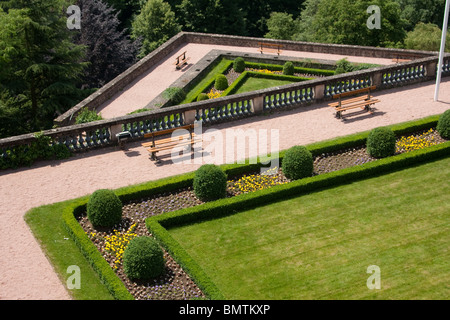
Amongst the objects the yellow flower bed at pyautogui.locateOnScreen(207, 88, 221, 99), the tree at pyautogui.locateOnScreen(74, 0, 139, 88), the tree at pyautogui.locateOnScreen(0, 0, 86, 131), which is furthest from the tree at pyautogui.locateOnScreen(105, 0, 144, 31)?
the yellow flower bed at pyautogui.locateOnScreen(207, 88, 221, 99)

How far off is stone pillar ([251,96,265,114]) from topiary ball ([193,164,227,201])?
7.40 m

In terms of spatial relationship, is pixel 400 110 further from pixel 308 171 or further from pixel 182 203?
pixel 182 203

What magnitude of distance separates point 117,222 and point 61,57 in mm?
20067

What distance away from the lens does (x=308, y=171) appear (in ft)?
72.3

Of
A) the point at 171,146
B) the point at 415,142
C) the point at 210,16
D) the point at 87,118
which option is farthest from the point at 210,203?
the point at 210,16

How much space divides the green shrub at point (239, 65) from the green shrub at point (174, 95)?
4.69 meters

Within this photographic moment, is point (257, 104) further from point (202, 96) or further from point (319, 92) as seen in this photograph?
point (202, 96)

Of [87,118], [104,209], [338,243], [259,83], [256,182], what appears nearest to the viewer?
[338,243]

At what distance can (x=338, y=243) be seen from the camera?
61.2 ft

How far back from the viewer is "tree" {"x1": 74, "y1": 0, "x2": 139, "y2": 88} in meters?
48.9

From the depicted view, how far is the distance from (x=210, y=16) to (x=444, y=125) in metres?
43.2

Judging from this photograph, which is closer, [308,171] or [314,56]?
[308,171]

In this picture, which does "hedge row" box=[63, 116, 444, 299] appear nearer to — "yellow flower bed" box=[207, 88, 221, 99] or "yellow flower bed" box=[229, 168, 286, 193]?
"yellow flower bed" box=[229, 168, 286, 193]

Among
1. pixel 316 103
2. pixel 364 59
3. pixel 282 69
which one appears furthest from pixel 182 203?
pixel 364 59
